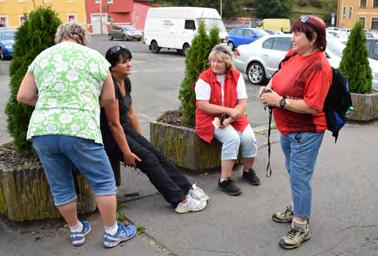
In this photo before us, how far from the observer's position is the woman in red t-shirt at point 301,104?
304 centimetres

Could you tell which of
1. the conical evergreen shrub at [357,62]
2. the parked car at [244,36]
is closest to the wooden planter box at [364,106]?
the conical evergreen shrub at [357,62]

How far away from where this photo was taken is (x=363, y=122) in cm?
743

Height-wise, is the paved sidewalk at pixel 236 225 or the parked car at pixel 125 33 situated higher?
the parked car at pixel 125 33

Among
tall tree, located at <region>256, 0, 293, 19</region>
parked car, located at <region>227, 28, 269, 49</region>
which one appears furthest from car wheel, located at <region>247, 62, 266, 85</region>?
tall tree, located at <region>256, 0, 293, 19</region>

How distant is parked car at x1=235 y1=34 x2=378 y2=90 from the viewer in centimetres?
1196

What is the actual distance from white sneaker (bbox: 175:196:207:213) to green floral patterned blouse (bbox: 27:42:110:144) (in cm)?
128

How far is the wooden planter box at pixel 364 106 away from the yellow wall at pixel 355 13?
66.6 meters

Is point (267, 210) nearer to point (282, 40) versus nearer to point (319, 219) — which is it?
point (319, 219)

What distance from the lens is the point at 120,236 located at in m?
3.41

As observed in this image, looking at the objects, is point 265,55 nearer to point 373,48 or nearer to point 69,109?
point 373,48

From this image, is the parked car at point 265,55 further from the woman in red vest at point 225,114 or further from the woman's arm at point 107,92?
the woman's arm at point 107,92

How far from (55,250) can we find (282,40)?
10193mm

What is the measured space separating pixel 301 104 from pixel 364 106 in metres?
4.74

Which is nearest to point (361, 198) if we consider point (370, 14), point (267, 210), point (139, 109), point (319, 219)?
point (319, 219)
